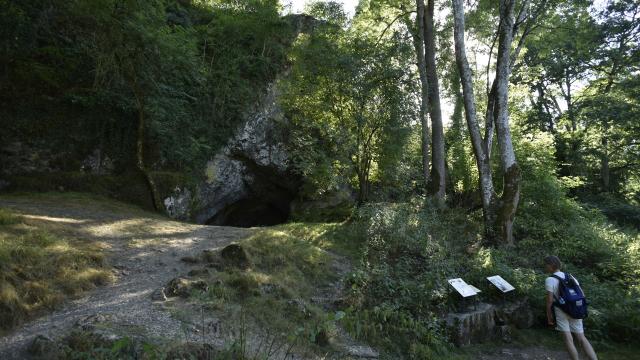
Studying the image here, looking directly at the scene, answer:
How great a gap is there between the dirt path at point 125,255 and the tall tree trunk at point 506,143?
22.2 feet

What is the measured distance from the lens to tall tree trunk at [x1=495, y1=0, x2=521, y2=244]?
34.1 feet

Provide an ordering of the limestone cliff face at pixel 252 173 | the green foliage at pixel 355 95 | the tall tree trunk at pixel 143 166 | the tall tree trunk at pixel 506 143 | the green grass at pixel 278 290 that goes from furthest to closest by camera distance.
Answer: the limestone cliff face at pixel 252 173 < the tall tree trunk at pixel 143 166 < the tall tree trunk at pixel 506 143 < the green foliage at pixel 355 95 < the green grass at pixel 278 290

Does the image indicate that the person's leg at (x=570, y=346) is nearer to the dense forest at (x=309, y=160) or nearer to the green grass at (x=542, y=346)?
the green grass at (x=542, y=346)

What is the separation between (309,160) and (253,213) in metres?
5.88

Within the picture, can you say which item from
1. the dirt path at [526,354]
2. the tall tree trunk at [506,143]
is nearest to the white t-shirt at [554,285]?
the dirt path at [526,354]

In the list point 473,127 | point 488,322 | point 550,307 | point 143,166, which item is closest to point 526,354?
point 488,322

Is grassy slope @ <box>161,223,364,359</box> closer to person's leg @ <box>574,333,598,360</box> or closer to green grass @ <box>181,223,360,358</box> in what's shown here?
green grass @ <box>181,223,360,358</box>

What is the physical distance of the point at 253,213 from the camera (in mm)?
17625

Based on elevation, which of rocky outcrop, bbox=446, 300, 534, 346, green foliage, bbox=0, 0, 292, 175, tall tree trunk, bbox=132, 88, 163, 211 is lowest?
rocky outcrop, bbox=446, 300, 534, 346

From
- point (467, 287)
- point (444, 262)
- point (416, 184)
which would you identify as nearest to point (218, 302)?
point (467, 287)

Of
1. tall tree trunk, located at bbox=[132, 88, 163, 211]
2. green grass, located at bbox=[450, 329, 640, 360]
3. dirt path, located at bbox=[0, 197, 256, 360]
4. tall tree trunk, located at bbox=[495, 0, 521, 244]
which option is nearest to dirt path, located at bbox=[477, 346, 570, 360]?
green grass, located at bbox=[450, 329, 640, 360]

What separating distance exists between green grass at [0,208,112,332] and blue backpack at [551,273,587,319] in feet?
20.8

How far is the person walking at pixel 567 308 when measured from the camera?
17.9ft

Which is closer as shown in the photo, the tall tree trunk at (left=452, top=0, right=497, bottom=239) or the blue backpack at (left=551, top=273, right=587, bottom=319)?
the blue backpack at (left=551, top=273, right=587, bottom=319)
